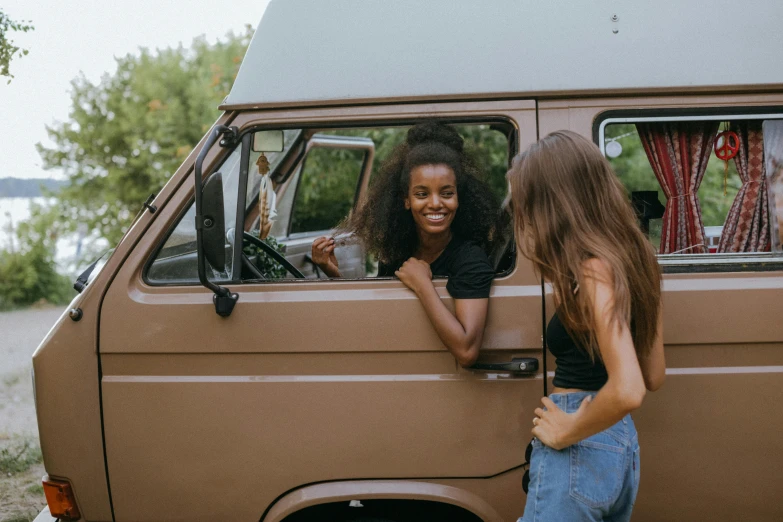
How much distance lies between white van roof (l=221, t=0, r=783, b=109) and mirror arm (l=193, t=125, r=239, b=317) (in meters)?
0.12

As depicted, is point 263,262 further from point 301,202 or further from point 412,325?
point 301,202

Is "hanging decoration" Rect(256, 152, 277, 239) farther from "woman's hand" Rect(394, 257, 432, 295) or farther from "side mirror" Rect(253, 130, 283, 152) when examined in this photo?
"woman's hand" Rect(394, 257, 432, 295)

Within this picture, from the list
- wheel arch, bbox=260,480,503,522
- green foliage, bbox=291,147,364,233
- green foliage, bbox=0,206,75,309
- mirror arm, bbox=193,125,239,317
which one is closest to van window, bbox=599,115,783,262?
wheel arch, bbox=260,480,503,522

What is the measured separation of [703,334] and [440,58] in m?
1.29

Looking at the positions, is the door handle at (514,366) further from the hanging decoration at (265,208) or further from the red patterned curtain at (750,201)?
the hanging decoration at (265,208)

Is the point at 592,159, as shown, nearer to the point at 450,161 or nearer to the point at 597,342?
the point at 597,342

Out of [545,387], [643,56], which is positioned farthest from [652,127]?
[545,387]

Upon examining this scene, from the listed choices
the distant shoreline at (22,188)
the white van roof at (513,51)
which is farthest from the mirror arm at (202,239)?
the distant shoreline at (22,188)

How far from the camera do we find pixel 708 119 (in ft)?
8.06

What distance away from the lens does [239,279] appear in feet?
8.25

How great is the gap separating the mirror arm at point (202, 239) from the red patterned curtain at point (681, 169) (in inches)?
57.6

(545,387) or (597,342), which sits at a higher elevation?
(597,342)

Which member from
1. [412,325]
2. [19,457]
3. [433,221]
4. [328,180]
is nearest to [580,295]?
[412,325]

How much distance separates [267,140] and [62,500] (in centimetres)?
148
